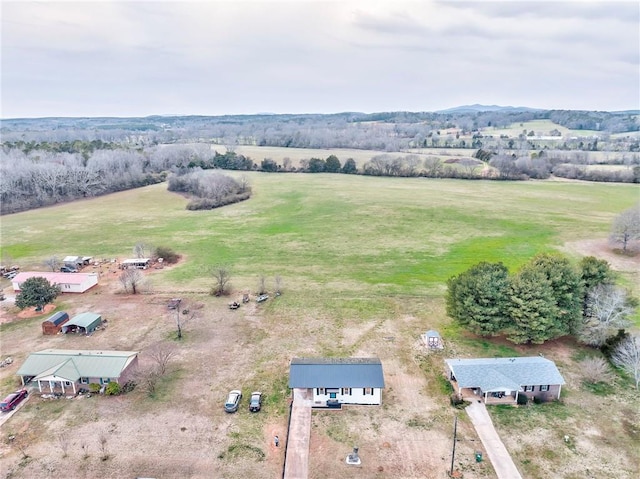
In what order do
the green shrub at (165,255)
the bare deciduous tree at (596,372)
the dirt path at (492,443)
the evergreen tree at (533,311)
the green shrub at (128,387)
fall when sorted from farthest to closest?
the green shrub at (165,255), the evergreen tree at (533,311), the bare deciduous tree at (596,372), the green shrub at (128,387), the dirt path at (492,443)

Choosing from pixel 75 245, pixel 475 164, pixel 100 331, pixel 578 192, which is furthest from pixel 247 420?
pixel 475 164

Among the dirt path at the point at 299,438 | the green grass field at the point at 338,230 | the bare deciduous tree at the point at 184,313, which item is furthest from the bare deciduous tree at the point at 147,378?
the green grass field at the point at 338,230

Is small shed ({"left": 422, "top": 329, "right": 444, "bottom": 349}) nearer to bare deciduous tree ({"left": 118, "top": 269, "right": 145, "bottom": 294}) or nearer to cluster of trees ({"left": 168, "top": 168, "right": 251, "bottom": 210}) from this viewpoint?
bare deciduous tree ({"left": 118, "top": 269, "right": 145, "bottom": 294})

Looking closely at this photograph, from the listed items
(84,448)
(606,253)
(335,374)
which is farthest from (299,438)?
(606,253)

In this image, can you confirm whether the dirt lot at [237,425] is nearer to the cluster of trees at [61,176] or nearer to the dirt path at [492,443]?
the dirt path at [492,443]

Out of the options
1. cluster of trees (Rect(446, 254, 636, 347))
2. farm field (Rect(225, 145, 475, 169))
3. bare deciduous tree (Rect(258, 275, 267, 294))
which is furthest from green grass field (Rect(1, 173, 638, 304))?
farm field (Rect(225, 145, 475, 169))

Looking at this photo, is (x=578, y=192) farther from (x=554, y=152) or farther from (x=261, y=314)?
(x=261, y=314)

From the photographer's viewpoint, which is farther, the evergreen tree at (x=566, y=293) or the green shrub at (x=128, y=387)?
the evergreen tree at (x=566, y=293)
